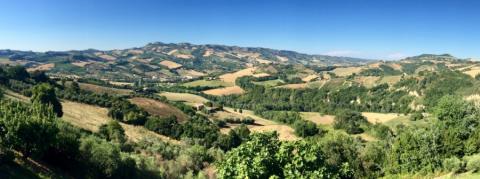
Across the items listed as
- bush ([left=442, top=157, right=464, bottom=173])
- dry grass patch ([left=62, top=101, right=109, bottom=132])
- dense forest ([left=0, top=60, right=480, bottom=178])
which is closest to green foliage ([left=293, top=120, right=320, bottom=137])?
dense forest ([left=0, top=60, right=480, bottom=178])

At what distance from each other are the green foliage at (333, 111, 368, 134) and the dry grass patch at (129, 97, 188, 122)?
153 feet

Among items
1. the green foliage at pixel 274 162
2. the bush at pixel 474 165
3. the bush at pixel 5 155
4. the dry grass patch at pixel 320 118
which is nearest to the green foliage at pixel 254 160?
the green foliage at pixel 274 162

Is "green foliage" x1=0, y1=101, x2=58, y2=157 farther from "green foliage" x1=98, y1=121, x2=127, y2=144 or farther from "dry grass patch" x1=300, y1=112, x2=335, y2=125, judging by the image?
"dry grass patch" x1=300, y1=112, x2=335, y2=125

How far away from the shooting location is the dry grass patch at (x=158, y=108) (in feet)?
402

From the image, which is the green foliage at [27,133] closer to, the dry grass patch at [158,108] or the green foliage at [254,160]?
the green foliage at [254,160]

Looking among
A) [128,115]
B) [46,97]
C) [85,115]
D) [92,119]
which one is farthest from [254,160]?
[128,115]

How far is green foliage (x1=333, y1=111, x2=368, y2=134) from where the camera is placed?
12875cm

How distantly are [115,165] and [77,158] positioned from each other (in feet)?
11.3

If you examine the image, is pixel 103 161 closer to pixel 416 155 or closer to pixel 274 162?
pixel 274 162

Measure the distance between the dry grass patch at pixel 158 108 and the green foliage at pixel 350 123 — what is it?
46.6m

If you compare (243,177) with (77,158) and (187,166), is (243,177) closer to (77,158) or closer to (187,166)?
(77,158)

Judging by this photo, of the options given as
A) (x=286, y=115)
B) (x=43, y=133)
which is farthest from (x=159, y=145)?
(x=286, y=115)

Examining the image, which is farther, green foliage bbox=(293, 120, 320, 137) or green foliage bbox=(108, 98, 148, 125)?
green foliage bbox=(293, 120, 320, 137)

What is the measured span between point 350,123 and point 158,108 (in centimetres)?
5777
